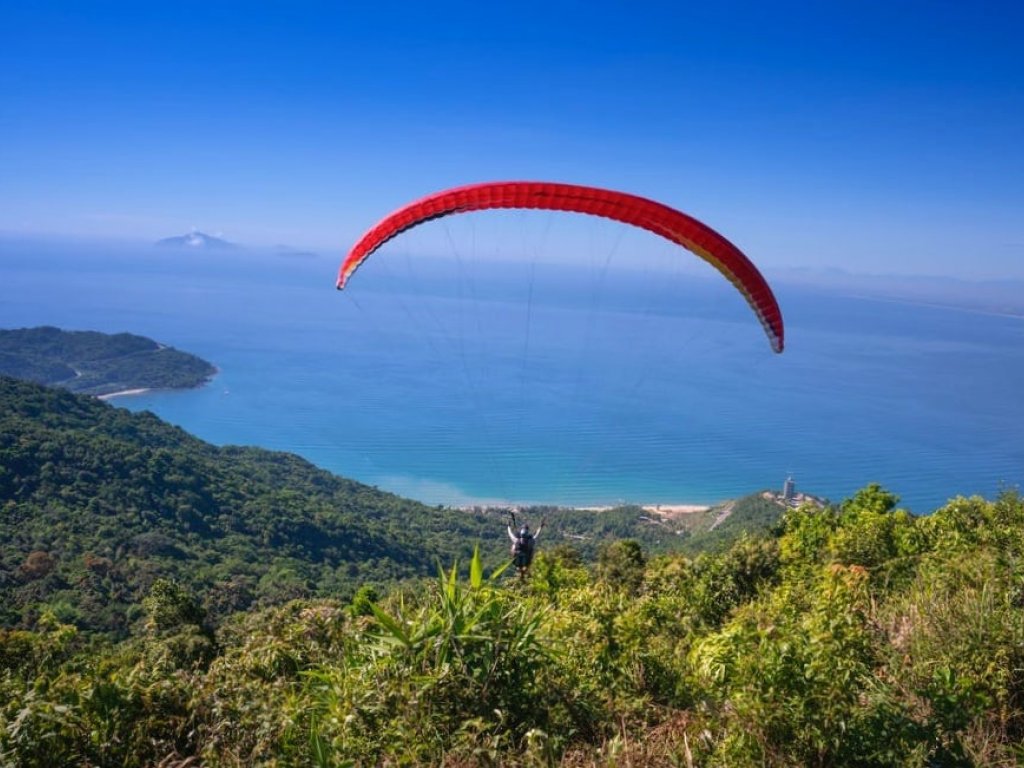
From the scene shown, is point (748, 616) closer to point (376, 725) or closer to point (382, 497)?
point (376, 725)

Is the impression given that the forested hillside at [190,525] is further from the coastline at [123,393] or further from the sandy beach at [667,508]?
the coastline at [123,393]

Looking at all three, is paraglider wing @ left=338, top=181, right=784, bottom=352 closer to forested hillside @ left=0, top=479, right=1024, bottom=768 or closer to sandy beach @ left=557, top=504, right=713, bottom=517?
forested hillside @ left=0, top=479, right=1024, bottom=768

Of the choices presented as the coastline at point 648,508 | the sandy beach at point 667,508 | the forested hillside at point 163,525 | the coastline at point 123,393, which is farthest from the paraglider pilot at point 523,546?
the coastline at point 123,393

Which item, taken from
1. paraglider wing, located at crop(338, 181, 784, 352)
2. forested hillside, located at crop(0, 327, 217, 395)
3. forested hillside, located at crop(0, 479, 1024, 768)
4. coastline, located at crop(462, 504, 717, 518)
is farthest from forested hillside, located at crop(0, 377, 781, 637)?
forested hillside, located at crop(0, 327, 217, 395)

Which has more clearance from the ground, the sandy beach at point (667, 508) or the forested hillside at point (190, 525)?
the forested hillside at point (190, 525)

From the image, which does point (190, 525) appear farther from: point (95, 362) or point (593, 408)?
point (95, 362)

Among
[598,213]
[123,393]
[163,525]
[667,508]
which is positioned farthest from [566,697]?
[123,393]

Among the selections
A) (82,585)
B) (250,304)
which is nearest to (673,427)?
(82,585)

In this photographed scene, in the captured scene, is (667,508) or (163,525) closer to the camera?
(163,525)
